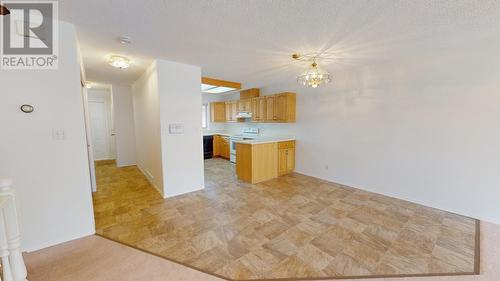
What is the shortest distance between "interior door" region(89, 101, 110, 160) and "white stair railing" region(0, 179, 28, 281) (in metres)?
6.64

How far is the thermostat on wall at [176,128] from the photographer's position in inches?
136

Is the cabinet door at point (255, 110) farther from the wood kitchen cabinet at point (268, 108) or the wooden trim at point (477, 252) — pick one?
the wooden trim at point (477, 252)

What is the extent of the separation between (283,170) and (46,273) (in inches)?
164

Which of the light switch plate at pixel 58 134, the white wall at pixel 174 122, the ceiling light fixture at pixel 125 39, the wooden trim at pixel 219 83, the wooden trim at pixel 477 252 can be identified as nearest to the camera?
the wooden trim at pixel 477 252

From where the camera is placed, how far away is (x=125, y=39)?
241 cm

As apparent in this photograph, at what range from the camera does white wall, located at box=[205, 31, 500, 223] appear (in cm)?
263

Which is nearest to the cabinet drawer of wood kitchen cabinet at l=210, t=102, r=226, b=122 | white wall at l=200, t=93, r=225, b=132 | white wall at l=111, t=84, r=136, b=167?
wood kitchen cabinet at l=210, t=102, r=226, b=122

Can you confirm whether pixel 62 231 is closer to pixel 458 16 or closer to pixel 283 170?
pixel 283 170

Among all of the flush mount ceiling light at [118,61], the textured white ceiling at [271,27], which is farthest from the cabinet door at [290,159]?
the flush mount ceiling light at [118,61]

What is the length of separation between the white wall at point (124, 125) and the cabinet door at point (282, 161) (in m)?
4.53

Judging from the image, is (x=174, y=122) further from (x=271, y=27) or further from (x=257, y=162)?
(x=271, y=27)

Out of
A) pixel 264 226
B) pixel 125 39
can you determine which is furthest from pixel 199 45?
pixel 264 226

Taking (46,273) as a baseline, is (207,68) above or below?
above

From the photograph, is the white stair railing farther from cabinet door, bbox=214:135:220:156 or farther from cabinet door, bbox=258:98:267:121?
cabinet door, bbox=214:135:220:156
